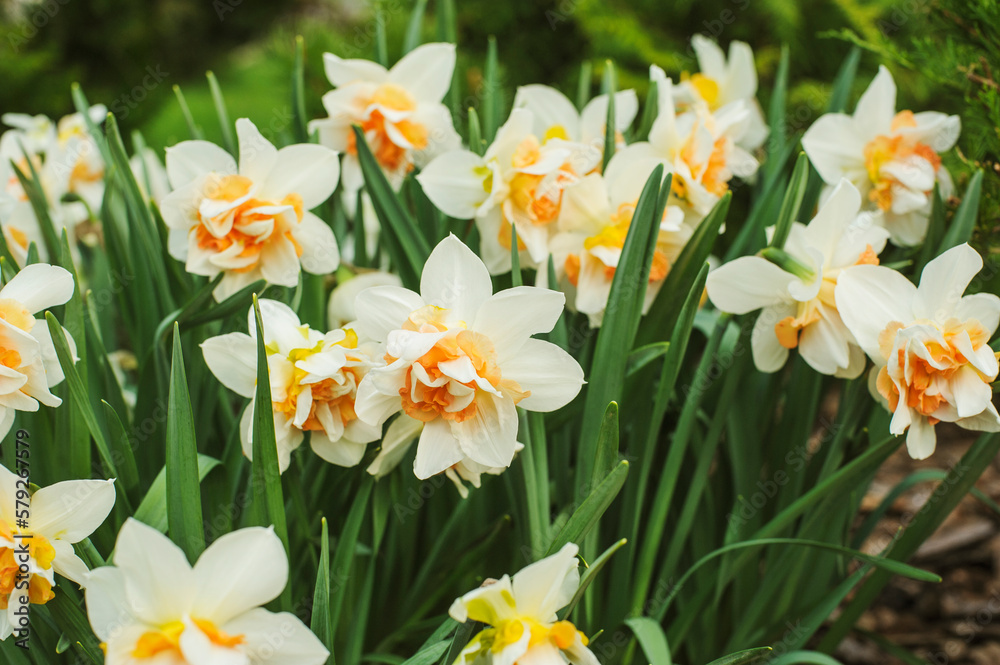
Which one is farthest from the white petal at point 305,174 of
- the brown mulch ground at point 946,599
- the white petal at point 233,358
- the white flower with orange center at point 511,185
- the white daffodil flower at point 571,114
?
the brown mulch ground at point 946,599

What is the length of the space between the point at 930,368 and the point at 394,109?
0.71 metres

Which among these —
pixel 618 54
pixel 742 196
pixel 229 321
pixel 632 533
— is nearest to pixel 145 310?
pixel 229 321

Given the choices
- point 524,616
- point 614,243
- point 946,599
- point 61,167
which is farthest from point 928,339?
point 61,167

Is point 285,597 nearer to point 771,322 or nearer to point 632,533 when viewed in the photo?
point 632,533

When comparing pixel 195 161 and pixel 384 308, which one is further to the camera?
pixel 195 161

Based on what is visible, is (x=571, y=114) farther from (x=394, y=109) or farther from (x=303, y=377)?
(x=303, y=377)

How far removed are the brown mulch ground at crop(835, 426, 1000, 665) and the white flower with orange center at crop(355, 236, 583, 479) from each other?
0.88 metres

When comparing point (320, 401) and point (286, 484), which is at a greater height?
point (320, 401)

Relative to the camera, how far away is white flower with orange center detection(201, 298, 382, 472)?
707 millimetres

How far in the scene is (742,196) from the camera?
2291 millimetres

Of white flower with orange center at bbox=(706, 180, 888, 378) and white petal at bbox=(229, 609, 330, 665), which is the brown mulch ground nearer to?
white flower with orange center at bbox=(706, 180, 888, 378)

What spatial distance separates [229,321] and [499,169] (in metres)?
0.40

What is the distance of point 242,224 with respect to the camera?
0.81m

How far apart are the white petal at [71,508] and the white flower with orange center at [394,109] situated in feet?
1.75
